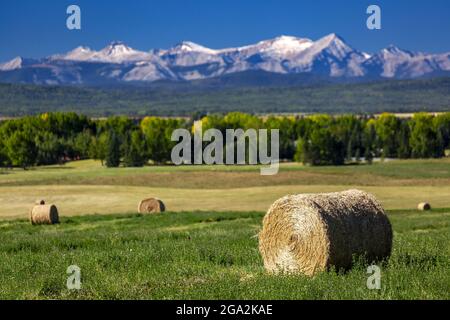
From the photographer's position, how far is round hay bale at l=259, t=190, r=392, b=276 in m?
14.3

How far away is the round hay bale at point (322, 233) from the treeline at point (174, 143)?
3569 inches

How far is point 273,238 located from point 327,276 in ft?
6.62

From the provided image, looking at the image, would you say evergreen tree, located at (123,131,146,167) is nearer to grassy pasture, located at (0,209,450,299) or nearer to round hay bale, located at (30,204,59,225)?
round hay bale, located at (30,204,59,225)

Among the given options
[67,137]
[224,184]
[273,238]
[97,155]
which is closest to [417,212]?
[273,238]

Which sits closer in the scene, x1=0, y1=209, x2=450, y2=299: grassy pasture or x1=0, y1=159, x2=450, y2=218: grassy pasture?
x1=0, y1=209, x2=450, y2=299: grassy pasture

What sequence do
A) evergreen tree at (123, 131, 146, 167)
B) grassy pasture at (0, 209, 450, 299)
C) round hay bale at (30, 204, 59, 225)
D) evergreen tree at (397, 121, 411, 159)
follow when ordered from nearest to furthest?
1. grassy pasture at (0, 209, 450, 299)
2. round hay bale at (30, 204, 59, 225)
3. evergreen tree at (123, 131, 146, 167)
4. evergreen tree at (397, 121, 411, 159)

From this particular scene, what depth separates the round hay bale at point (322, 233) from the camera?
14.3 metres

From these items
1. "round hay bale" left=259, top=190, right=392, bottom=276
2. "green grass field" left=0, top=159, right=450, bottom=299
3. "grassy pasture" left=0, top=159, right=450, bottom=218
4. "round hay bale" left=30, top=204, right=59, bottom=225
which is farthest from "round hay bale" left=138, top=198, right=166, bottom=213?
"round hay bale" left=259, top=190, right=392, bottom=276

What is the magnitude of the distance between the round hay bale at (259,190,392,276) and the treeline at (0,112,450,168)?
90.6 metres

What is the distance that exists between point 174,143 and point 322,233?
104 metres

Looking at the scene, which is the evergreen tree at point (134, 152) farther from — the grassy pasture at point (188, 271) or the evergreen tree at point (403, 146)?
the grassy pasture at point (188, 271)

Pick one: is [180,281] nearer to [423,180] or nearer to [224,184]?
[224,184]

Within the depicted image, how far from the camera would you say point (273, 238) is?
15.3 m

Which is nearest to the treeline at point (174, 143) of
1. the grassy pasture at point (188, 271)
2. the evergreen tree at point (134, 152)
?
the evergreen tree at point (134, 152)
